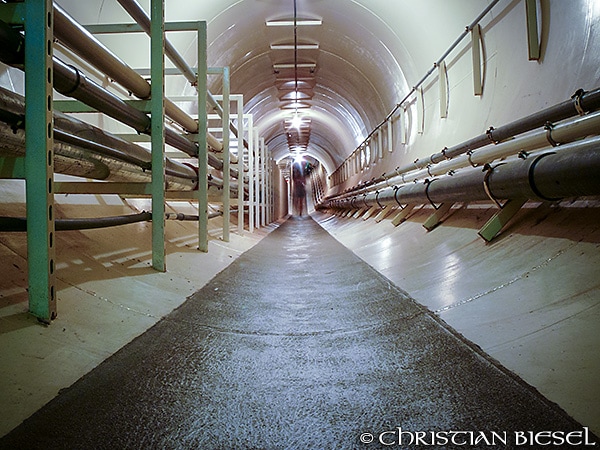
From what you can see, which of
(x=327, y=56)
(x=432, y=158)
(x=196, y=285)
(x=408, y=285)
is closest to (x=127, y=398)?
(x=196, y=285)

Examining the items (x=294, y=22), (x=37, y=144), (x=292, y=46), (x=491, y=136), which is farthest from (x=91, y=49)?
(x=292, y=46)

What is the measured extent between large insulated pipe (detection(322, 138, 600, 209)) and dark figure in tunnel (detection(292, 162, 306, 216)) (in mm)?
31724

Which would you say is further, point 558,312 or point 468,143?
point 468,143

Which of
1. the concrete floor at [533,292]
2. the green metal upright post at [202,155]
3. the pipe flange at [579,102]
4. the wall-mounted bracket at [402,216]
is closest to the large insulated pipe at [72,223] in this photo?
the green metal upright post at [202,155]

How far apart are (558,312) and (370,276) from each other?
1588 millimetres

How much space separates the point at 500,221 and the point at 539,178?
0.57 m

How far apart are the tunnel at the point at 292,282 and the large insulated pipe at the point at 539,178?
12mm

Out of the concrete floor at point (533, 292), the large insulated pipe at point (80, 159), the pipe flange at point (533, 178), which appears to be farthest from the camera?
the pipe flange at point (533, 178)

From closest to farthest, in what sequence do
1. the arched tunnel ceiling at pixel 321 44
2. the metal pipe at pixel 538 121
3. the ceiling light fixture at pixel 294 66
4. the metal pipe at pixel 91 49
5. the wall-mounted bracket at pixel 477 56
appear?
the metal pipe at pixel 91 49 < the metal pipe at pixel 538 121 < the wall-mounted bracket at pixel 477 56 < the arched tunnel ceiling at pixel 321 44 < the ceiling light fixture at pixel 294 66

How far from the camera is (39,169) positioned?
1.39 m

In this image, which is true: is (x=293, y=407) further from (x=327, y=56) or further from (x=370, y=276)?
(x=327, y=56)

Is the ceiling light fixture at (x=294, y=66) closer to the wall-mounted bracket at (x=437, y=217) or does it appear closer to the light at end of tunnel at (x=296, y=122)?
the light at end of tunnel at (x=296, y=122)

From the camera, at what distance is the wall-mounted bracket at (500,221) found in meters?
2.46

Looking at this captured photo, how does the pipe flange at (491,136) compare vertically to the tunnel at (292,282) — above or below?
above
